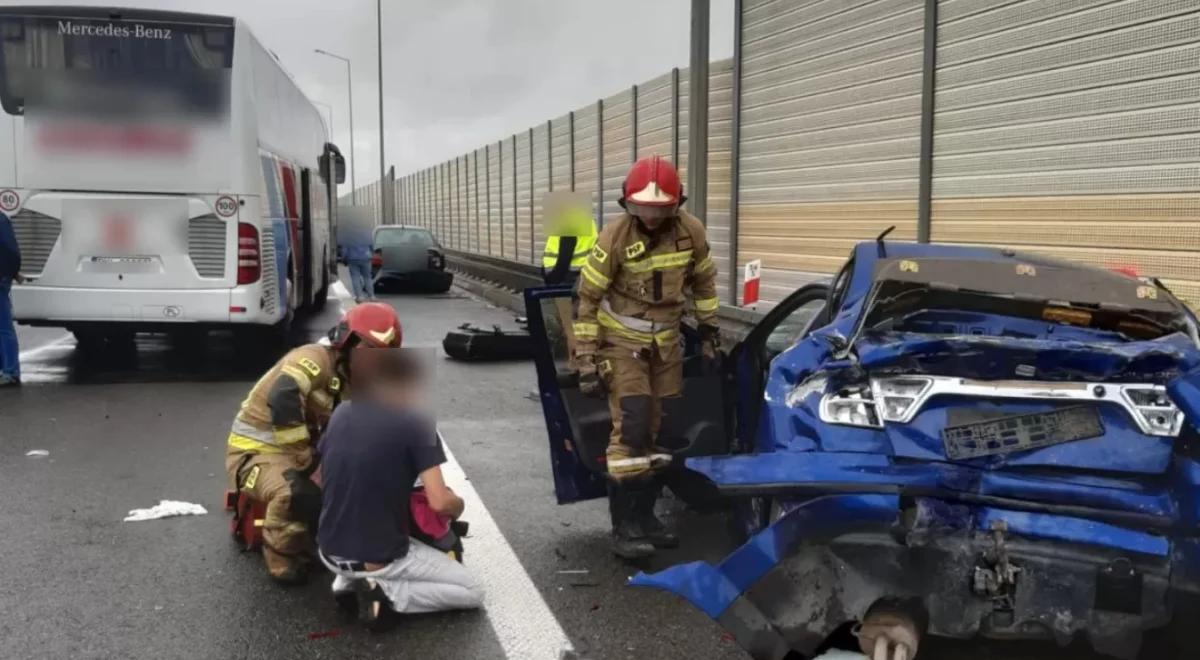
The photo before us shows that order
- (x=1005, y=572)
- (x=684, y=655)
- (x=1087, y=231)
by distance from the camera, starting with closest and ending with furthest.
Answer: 1. (x=1005, y=572)
2. (x=684, y=655)
3. (x=1087, y=231)

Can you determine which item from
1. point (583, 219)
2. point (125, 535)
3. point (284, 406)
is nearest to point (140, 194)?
point (583, 219)

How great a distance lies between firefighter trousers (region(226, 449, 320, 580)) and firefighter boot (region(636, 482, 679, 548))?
1486 millimetres

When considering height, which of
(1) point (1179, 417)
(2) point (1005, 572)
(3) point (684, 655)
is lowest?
(3) point (684, 655)

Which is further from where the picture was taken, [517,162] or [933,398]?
[517,162]

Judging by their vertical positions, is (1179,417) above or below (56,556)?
above

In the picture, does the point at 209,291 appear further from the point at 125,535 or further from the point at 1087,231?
the point at 1087,231

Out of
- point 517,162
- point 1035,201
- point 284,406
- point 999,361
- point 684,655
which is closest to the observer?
point 999,361

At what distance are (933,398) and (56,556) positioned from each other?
4.04 m

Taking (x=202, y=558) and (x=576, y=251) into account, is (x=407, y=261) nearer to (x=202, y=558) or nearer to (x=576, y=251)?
(x=576, y=251)

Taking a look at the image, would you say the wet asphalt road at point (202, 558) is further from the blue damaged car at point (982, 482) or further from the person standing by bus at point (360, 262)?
the person standing by bus at point (360, 262)

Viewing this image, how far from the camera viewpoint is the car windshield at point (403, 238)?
75.4 feet

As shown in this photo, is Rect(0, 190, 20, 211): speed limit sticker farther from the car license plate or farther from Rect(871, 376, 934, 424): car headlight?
the car license plate

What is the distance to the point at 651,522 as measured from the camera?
520 cm

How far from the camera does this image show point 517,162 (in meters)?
24.6
